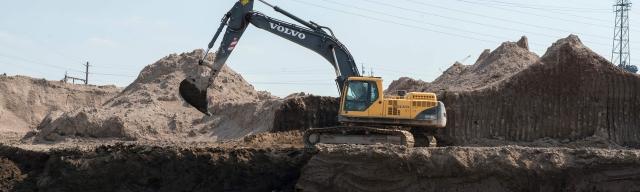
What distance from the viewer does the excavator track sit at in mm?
13094

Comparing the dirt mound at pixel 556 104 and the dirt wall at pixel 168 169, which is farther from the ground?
the dirt mound at pixel 556 104

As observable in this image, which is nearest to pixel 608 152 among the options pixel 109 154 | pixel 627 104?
pixel 109 154

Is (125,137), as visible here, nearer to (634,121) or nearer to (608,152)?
(634,121)

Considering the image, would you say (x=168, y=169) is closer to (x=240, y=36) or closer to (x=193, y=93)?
(x=193, y=93)

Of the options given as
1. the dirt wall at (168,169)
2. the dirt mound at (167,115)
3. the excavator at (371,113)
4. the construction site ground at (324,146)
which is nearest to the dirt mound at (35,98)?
the construction site ground at (324,146)

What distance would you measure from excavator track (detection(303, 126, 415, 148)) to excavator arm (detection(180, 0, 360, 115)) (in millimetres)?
2177

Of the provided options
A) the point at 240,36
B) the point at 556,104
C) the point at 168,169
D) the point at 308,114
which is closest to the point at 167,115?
the point at 308,114

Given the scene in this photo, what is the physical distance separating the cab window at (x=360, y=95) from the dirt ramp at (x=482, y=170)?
3.12 metres

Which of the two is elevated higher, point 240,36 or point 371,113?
point 240,36

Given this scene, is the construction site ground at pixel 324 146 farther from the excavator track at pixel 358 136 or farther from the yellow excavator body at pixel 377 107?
the yellow excavator body at pixel 377 107

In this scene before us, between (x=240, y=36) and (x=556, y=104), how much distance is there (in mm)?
7249

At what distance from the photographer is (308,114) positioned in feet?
61.5

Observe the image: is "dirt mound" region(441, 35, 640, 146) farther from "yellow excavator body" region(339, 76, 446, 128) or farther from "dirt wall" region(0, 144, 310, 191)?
"dirt wall" region(0, 144, 310, 191)

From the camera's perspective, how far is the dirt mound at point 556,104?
18.1 meters
